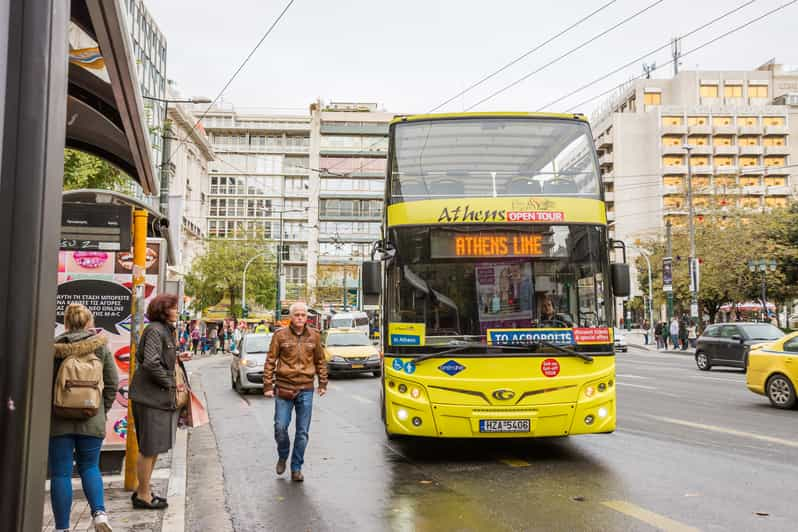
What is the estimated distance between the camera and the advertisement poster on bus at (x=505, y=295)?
8.09m

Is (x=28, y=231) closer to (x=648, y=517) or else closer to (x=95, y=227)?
(x=648, y=517)

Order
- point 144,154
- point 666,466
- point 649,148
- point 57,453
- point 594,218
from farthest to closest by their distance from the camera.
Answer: point 649,148 < point 594,218 < point 666,466 < point 144,154 < point 57,453

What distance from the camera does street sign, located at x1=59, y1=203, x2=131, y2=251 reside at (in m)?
7.35

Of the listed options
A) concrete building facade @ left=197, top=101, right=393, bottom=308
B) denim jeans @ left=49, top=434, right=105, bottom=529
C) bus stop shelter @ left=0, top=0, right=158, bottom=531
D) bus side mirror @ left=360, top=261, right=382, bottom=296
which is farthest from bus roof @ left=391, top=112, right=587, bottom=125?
concrete building facade @ left=197, top=101, right=393, bottom=308

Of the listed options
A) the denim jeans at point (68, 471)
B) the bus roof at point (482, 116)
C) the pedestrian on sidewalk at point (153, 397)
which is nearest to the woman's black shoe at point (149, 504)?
the pedestrian on sidewalk at point (153, 397)

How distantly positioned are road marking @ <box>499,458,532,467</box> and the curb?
3597mm

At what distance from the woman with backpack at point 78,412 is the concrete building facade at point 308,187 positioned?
Answer: 7302cm

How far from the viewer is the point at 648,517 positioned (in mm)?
5820

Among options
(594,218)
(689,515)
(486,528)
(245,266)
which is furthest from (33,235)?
(245,266)

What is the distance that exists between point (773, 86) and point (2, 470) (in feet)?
349

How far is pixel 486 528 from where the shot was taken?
5.62m

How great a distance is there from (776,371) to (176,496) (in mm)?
11039

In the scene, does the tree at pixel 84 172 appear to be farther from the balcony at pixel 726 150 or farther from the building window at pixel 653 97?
the building window at pixel 653 97

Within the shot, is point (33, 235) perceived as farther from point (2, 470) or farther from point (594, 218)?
point (594, 218)
